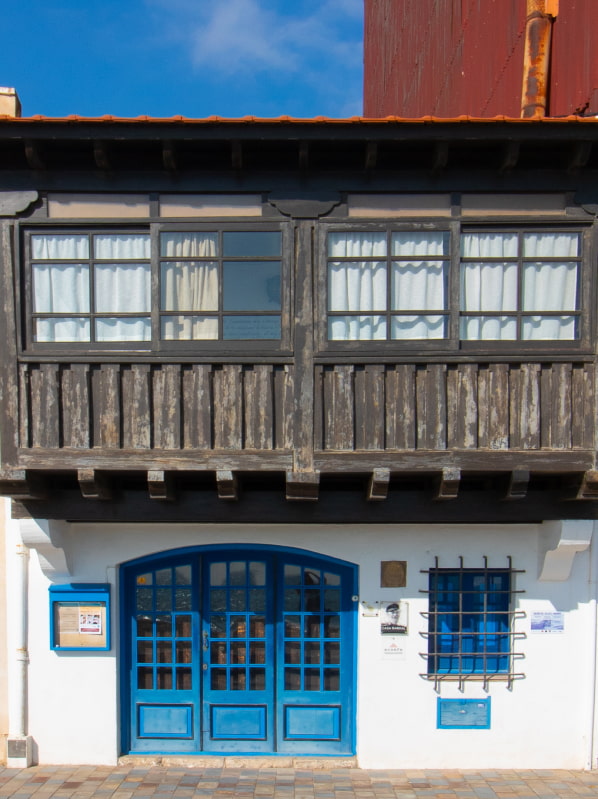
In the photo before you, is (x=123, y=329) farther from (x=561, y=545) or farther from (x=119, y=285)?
(x=561, y=545)

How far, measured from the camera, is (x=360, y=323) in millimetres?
5680

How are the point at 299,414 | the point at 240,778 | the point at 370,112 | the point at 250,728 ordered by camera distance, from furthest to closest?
the point at 370,112 → the point at 250,728 → the point at 240,778 → the point at 299,414

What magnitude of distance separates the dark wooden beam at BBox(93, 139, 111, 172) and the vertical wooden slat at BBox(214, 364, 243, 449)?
2.09 metres

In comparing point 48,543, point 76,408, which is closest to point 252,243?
point 76,408

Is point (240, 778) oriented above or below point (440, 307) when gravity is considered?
below

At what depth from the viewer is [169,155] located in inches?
214

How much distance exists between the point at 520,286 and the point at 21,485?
16.1 feet

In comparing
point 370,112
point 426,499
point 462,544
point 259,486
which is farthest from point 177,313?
point 370,112

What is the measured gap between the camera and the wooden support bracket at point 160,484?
5480 millimetres

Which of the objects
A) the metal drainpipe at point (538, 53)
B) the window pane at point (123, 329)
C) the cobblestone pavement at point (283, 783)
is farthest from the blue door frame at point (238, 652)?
the metal drainpipe at point (538, 53)

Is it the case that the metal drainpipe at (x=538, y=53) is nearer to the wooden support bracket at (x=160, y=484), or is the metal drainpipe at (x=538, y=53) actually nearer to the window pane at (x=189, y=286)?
the window pane at (x=189, y=286)

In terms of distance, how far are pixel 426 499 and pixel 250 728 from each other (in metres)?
3.02

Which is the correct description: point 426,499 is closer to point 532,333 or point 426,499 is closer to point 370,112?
point 532,333

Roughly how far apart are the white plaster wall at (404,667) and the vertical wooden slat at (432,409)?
1.15m
